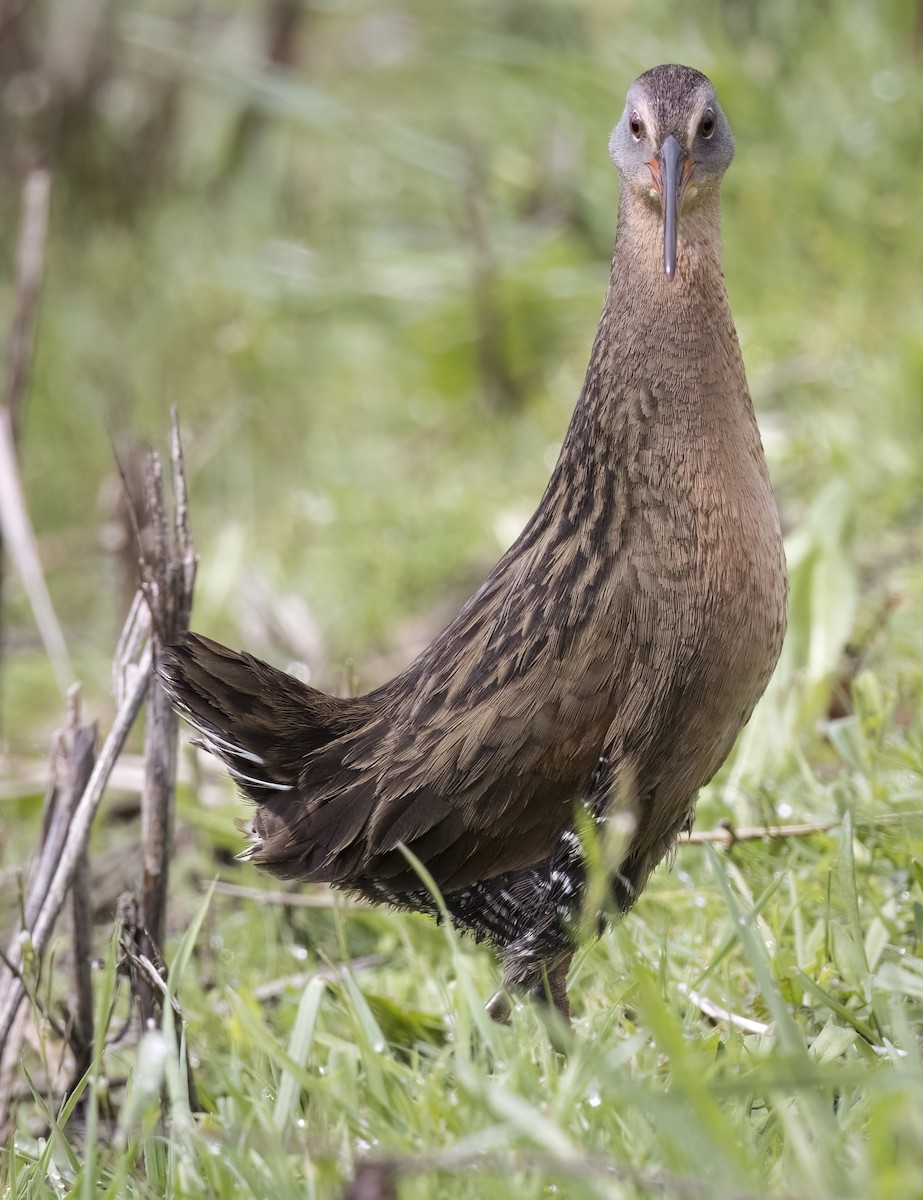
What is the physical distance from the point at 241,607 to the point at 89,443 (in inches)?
62.8

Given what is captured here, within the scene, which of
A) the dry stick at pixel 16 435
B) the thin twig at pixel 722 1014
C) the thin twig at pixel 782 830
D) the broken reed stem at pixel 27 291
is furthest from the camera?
the broken reed stem at pixel 27 291

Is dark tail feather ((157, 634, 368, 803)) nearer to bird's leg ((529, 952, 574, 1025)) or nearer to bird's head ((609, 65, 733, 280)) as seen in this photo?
bird's leg ((529, 952, 574, 1025))

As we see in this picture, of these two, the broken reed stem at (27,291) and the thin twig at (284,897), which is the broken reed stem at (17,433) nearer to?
the broken reed stem at (27,291)

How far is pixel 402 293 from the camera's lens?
5.61 meters

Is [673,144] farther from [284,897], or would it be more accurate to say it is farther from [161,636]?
[284,897]

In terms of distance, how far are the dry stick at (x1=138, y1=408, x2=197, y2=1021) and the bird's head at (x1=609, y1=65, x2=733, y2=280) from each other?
837 mm

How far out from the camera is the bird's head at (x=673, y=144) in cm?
223

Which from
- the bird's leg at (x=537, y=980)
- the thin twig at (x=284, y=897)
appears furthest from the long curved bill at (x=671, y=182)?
the thin twig at (x=284, y=897)

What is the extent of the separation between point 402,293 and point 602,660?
369cm

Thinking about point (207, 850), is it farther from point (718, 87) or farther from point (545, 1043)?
point (718, 87)

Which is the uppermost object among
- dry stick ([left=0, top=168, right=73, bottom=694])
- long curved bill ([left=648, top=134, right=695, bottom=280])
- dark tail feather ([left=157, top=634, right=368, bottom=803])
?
long curved bill ([left=648, top=134, right=695, bottom=280])

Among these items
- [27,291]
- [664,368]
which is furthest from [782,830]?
[27,291]

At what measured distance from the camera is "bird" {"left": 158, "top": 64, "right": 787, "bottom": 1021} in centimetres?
215

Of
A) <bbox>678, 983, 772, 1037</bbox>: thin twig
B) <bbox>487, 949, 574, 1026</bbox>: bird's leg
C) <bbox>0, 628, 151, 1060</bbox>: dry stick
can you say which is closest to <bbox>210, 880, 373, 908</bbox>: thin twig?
<bbox>0, 628, 151, 1060</bbox>: dry stick
